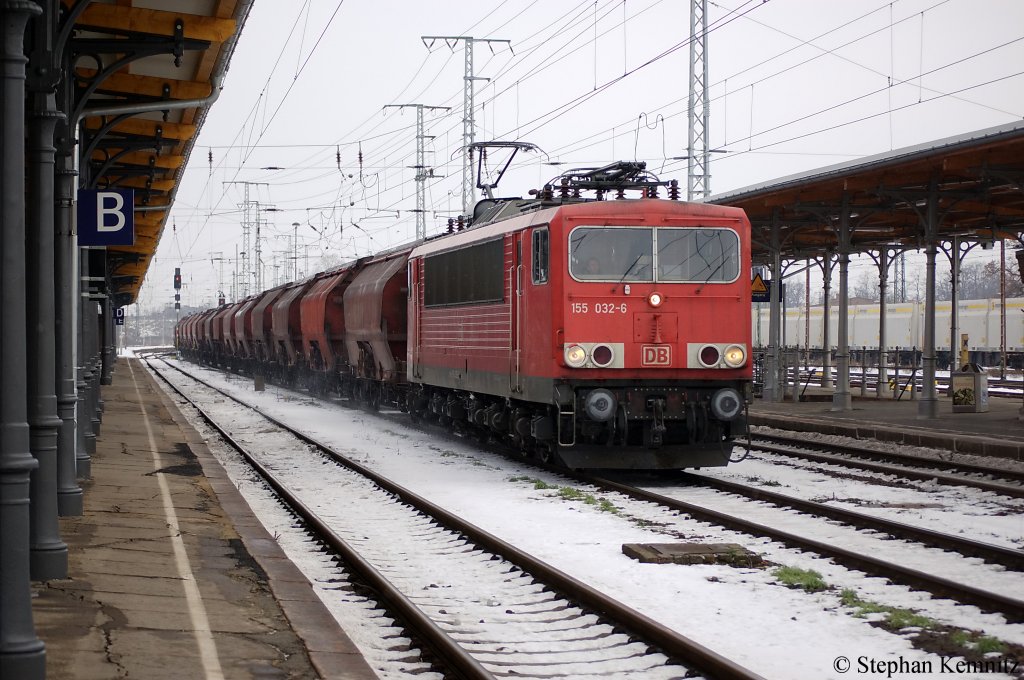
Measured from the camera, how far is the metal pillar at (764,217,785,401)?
26359 mm

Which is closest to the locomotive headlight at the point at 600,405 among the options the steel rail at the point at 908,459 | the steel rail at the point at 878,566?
the steel rail at the point at 878,566

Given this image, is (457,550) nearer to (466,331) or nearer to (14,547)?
(14,547)

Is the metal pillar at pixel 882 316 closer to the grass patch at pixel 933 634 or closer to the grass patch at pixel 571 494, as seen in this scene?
the grass patch at pixel 571 494

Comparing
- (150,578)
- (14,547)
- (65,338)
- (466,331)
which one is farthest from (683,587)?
(466,331)

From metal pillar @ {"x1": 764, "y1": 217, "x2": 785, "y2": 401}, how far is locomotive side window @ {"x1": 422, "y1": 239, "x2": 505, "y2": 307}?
9417 mm

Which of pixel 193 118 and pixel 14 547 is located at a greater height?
pixel 193 118

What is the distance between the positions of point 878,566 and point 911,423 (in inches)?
515

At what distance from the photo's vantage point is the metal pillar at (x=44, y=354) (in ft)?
25.6

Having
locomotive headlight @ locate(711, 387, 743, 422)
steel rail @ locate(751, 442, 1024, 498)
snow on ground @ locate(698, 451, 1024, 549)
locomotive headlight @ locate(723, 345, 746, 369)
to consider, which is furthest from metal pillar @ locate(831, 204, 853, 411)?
locomotive headlight @ locate(711, 387, 743, 422)

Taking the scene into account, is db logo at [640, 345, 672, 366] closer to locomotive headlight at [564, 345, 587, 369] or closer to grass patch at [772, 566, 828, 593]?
locomotive headlight at [564, 345, 587, 369]

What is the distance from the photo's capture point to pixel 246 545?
9773 mm

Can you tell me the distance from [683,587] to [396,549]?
9.45ft

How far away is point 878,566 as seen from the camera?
832cm

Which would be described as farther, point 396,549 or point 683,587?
point 396,549
